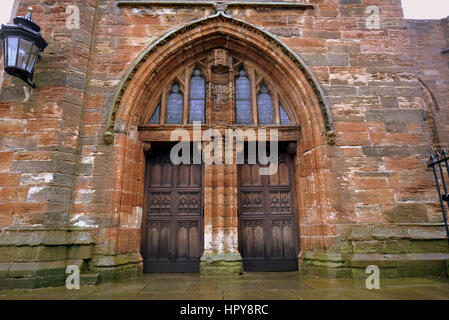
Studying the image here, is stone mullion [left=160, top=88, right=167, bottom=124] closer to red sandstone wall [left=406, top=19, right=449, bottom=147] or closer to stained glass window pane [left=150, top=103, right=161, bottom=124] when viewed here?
stained glass window pane [left=150, top=103, right=161, bottom=124]

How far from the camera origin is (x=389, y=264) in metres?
4.26

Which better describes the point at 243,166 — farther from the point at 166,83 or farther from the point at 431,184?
the point at 431,184

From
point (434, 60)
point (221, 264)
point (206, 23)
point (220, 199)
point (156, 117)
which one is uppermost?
point (434, 60)

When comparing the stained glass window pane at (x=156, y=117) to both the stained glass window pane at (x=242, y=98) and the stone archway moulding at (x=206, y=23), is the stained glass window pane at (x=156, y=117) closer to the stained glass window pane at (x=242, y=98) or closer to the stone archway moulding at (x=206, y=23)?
the stone archway moulding at (x=206, y=23)

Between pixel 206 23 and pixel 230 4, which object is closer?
pixel 206 23

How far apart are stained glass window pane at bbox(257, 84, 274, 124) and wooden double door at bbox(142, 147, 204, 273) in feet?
5.66

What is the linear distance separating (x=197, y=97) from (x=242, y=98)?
96 centimetres

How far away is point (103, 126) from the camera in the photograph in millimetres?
4867

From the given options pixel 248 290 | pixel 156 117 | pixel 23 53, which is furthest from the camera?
pixel 156 117

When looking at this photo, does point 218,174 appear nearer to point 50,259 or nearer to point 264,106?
point 264,106

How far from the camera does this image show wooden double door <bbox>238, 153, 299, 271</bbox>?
205 inches

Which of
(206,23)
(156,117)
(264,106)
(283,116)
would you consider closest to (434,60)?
(283,116)

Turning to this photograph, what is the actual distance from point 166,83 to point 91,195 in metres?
2.68

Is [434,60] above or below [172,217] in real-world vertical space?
above
